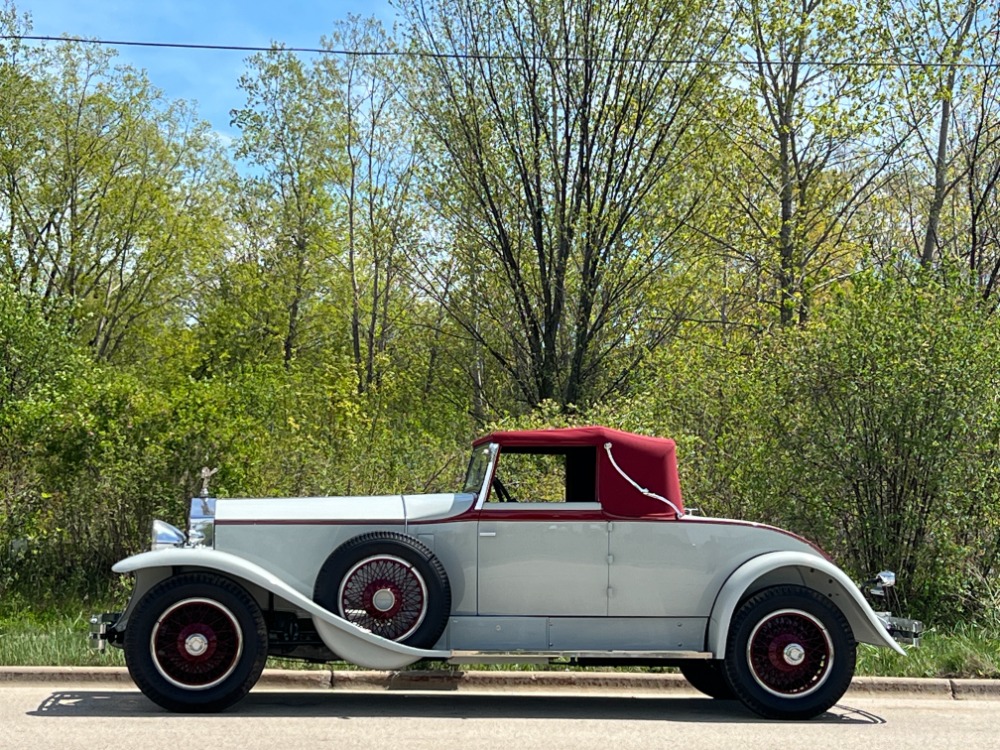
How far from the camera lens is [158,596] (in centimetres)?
789

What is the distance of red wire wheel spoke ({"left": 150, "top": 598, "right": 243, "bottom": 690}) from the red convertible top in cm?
230

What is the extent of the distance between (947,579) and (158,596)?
8367 mm

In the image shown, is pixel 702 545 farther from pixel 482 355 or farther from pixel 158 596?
pixel 482 355

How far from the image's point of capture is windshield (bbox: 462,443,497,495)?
8.59 metres

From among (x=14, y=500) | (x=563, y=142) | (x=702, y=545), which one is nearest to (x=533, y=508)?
(x=702, y=545)

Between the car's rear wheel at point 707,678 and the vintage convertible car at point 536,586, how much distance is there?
0.66m

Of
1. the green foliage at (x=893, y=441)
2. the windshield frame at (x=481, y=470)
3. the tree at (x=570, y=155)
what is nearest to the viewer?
the windshield frame at (x=481, y=470)

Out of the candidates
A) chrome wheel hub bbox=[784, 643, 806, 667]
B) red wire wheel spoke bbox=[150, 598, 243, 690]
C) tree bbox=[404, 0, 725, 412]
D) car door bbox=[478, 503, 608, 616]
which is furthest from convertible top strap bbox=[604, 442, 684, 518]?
tree bbox=[404, 0, 725, 412]

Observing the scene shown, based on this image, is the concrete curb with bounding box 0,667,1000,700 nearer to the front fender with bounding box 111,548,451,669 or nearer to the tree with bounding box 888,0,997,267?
the front fender with bounding box 111,548,451,669

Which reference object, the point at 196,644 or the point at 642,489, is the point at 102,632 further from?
the point at 642,489

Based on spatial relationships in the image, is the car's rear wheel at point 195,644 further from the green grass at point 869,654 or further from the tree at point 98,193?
the tree at point 98,193

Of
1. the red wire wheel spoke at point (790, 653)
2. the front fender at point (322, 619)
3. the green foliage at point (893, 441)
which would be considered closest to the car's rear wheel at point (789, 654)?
the red wire wheel spoke at point (790, 653)

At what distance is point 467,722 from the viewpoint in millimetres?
7938

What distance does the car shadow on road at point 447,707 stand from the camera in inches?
322
